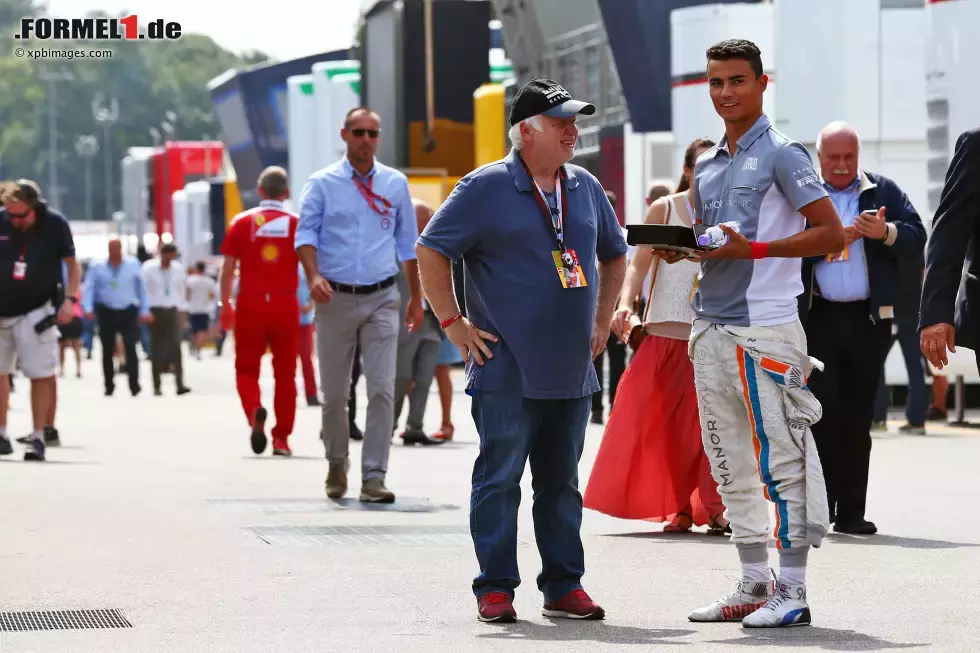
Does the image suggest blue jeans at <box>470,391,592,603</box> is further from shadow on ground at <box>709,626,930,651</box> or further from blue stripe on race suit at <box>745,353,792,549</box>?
shadow on ground at <box>709,626,930,651</box>

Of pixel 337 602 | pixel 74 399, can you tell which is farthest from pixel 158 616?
pixel 74 399

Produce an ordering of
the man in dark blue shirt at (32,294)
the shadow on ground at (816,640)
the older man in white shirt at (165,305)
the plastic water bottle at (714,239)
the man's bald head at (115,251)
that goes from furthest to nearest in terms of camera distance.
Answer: the older man in white shirt at (165,305), the man's bald head at (115,251), the man in dark blue shirt at (32,294), the plastic water bottle at (714,239), the shadow on ground at (816,640)

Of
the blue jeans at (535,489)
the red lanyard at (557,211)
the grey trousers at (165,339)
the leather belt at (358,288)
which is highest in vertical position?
the red lanyard at (557,211)

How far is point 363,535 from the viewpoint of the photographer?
9.36 m

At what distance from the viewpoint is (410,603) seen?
7.25 m

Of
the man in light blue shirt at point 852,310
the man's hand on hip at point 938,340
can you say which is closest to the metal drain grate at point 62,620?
the man's hand on hip at point 938,340

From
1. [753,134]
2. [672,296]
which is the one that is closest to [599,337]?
[753,134]

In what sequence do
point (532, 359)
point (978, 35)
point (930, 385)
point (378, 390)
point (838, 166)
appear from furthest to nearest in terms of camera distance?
point (930, 385)
point (978, 35)
point (378, 390)
point (838, 166)
point (532, 359)

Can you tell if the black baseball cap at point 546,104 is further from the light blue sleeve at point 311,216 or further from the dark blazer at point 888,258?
the light blue sleeve at point 311,216

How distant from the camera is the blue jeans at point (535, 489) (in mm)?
6910

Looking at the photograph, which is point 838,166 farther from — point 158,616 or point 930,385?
point 930,385

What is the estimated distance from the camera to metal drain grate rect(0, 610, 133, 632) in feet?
22.3

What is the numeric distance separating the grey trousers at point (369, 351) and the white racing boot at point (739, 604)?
405 cm

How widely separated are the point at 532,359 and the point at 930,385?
11.9m
